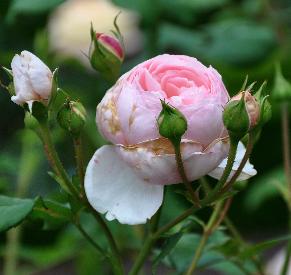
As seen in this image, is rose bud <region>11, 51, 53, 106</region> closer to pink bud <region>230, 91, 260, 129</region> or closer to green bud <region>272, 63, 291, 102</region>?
pink bud <region>230, 91, 260, 129</region>

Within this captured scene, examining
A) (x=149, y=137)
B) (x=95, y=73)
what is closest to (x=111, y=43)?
(x=149, y=137)

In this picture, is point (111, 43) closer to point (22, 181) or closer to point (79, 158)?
point (79, 158)

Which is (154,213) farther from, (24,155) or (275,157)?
(275,157)

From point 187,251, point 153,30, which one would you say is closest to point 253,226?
point 153,30

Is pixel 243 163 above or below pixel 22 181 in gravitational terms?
above

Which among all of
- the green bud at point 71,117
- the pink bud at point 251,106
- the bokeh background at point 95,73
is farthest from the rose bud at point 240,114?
the bokeh background at point 95,73

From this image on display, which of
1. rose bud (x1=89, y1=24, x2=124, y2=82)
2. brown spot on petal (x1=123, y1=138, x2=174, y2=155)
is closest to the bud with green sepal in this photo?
rose bud (x1=89, y1=24, x2=124, y2=82)
